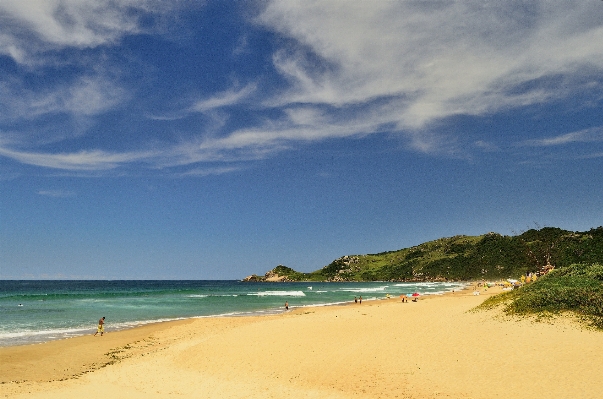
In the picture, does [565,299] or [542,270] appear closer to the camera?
[565,299]

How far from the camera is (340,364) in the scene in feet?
60.0

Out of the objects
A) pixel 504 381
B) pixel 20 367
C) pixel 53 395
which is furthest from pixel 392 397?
pixel 20 367

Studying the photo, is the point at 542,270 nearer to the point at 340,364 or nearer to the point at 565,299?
the point at 565,299

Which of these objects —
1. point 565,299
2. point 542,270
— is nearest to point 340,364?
point 565,299

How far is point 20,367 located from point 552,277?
3573 centimetres

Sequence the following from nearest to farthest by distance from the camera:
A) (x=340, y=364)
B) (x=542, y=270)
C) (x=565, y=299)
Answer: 1. (x=340, y=364)
2. (x=565, y=299)
3. (x=542, y=270)

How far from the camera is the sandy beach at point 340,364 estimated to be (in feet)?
48.1

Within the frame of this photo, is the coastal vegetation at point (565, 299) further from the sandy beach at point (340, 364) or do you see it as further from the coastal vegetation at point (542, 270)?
the sandy beach at point (340, 364)

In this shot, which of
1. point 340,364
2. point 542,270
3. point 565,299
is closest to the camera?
point 340,364

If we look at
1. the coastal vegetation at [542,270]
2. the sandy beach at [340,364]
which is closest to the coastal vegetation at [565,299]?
the coastal vegetation at [542,270]

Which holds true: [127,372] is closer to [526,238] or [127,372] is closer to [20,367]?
[20,367]

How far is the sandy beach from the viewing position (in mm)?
14648

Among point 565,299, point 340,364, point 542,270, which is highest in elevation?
point 565,299

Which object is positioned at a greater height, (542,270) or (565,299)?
(565,299)
